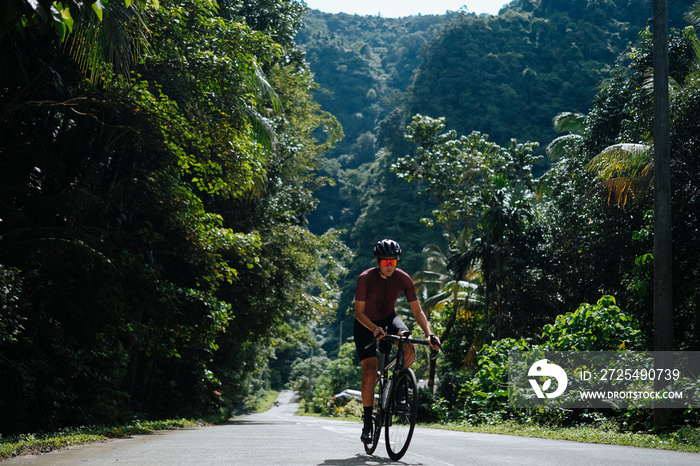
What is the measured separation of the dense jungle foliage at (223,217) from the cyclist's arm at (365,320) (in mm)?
3296

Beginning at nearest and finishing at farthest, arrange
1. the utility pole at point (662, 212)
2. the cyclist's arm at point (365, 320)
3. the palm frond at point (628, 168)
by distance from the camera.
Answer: the cyclist's arm at point (365, 320), the utility pole at point (662, 212), the palm frond at point (628, 168)

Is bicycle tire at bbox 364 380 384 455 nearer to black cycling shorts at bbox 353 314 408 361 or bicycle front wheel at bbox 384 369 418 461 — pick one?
bicycle front wheel at bbox 384 369 418 461

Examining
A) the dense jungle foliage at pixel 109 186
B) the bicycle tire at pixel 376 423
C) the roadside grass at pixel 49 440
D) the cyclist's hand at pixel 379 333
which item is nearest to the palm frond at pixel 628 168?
the dense jungle foliage at pixel 109 186

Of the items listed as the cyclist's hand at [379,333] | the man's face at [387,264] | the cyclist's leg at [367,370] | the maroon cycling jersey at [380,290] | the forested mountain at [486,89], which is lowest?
the cyclist's leg at [367,370]

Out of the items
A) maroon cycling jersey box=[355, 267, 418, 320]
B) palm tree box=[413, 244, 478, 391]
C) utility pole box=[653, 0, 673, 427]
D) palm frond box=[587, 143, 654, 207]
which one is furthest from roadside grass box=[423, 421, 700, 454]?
palm tree box=[413, 244, 478, 391]

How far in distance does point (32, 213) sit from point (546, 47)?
65156 millimetres

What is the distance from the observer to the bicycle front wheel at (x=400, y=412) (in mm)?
6031

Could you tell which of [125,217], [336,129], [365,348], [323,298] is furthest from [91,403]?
[336,129]

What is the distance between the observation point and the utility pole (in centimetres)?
1230

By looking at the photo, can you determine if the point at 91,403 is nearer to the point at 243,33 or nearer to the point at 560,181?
the point at 243,33

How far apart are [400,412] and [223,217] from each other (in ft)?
53.9

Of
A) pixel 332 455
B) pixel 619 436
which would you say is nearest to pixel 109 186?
pixel 332 455

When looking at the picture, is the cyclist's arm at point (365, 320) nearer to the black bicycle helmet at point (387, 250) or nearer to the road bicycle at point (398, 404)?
the road bicycle at point (398, 404)

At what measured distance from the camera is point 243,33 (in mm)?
13109
